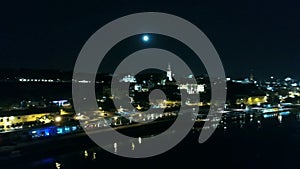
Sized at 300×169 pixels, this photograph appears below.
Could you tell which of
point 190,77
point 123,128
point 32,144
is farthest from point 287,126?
point 190,77

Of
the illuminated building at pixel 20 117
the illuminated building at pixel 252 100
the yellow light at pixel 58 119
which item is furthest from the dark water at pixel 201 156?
the illuminated building at pixel 252 100

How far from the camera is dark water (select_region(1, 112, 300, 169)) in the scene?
6246 millimetres

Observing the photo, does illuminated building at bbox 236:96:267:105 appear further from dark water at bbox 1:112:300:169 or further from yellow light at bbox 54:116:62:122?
yellow light at bbox 54:116:62:122

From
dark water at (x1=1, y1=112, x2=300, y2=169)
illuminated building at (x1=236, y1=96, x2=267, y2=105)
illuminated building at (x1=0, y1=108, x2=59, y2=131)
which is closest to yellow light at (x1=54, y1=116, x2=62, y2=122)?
illuminated building at (x1=0, y1=108, x2=59, y2=131)

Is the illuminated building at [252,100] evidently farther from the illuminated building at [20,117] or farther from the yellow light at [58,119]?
the illuminated building at [20,117]

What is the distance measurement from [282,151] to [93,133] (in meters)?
4.17

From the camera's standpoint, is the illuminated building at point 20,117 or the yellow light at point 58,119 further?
the yellow light at point 58,119

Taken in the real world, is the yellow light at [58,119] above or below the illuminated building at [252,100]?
below

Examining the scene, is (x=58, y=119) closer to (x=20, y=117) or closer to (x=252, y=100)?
(x=20, y=117)

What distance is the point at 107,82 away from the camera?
1988 centimetres

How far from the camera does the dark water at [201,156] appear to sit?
625cm

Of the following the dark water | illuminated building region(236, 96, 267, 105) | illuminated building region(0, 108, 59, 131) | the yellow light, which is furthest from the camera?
Answer: illuminated building region(236, 96, 267, 105)

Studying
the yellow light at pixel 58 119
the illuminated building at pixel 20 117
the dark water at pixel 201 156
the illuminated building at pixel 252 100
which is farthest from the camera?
the illuminated building at pixel 252 100

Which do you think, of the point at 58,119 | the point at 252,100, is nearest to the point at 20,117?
the point at 58,119
